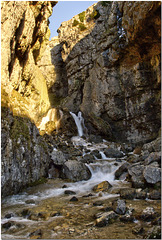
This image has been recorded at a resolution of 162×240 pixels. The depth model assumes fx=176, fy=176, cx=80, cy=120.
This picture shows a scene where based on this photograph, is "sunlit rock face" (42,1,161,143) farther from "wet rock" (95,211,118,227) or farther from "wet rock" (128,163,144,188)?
"wet rock" (95,211,118,227)

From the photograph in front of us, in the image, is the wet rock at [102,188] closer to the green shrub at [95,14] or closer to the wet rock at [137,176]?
the wet rock at [137,176]

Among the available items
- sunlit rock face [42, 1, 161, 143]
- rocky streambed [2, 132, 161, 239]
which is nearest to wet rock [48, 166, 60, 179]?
rocky streambed [2, 132, 161, 239]

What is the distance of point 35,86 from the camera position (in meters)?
27.3

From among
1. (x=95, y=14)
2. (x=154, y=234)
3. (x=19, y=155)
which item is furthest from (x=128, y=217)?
(x=95, y=14)

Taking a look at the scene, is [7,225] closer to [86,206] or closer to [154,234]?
[86,206]

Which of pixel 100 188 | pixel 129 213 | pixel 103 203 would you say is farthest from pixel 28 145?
pixel 129 213

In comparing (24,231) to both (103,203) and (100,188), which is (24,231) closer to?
(103,203)

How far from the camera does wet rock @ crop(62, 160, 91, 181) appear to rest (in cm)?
1292

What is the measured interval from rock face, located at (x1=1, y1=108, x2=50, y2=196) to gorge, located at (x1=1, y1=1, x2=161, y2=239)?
0.19ft

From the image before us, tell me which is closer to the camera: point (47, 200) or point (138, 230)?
point (138, 230)

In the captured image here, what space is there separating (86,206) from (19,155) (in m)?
5.17

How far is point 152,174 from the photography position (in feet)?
32.3

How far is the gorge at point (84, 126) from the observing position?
675 cm

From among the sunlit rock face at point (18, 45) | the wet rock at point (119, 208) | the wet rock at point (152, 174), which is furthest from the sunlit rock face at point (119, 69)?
the wet rock at point (119, 208)
